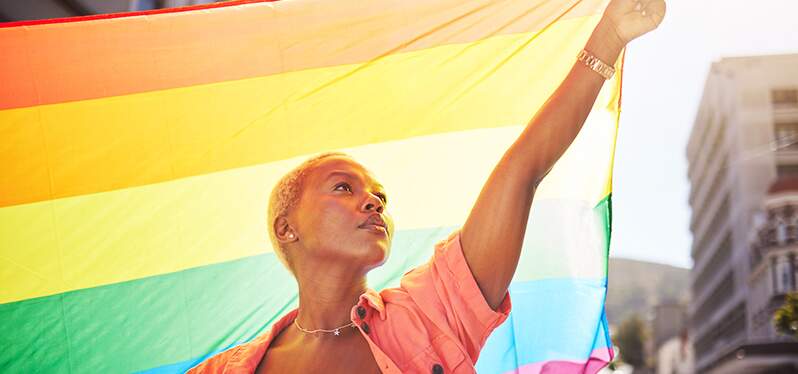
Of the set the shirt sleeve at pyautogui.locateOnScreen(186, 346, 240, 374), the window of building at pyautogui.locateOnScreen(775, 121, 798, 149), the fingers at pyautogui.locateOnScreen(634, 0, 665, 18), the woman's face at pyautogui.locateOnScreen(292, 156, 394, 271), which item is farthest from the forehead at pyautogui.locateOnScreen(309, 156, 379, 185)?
the window of building at pyautogui.locateOnScreen(775, 121, 798, 149)

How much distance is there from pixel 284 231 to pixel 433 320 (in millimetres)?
835

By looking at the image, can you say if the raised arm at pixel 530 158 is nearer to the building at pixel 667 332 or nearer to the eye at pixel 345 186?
the eye at pixel 345 186

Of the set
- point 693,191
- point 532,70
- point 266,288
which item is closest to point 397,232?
point 266,288

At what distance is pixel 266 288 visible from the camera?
4.52 metres

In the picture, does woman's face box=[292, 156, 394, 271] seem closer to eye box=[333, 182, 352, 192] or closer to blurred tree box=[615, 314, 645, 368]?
eye box=[333, 182, 352, 192]

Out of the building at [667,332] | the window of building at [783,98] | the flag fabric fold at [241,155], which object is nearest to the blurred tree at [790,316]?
the window of building at [783,98]

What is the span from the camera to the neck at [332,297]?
13.7 feet

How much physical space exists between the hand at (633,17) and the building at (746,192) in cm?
4628

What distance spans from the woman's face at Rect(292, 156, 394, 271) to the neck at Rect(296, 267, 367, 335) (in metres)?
0.08

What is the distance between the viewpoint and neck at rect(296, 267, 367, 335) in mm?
4184

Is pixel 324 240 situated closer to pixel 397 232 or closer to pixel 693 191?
pixel 397 232

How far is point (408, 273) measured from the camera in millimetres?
4336

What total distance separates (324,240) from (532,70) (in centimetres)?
135

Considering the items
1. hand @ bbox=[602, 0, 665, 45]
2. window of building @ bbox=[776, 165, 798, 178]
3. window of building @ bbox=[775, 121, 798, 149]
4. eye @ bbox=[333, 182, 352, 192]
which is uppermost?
window of building @ bbox=[775, 121, 798, 149]
